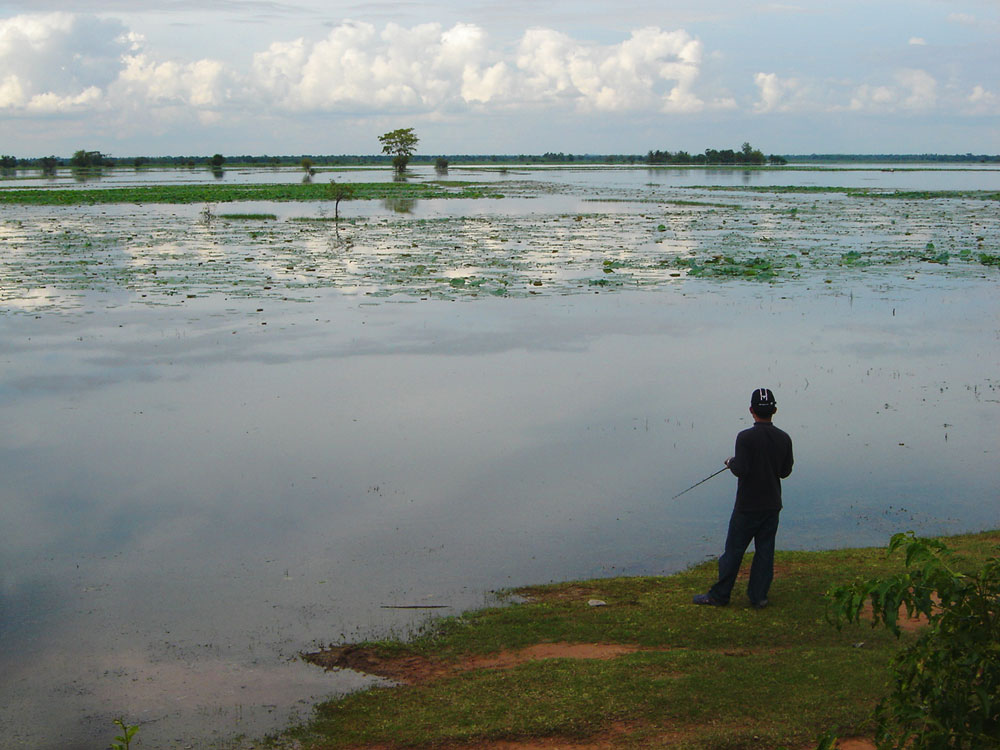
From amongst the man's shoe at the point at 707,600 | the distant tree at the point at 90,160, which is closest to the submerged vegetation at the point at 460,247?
the man's shoe at the point at 707,600

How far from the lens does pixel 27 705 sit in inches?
257

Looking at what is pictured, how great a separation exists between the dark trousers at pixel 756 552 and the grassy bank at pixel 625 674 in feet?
0.52

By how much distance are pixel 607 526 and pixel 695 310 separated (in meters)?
13.0

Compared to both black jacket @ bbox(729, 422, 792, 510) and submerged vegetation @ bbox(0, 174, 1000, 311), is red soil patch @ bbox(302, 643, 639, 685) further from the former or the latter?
submerged vegetation @ bbox(0, 174, 1000, 311)

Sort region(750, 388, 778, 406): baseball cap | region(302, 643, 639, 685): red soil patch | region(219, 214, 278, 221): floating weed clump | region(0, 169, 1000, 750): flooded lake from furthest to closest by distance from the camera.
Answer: region(219, 214, 278, 221): floating weed clump
region(0, 169, 1000, 750): flooded lake
region(750, 388, 778, 406): baseball cap
region(302, 643, 639, 685): red soil patch

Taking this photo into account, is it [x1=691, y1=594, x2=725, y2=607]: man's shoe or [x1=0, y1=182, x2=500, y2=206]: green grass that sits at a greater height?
[x1=0, y1=182, x2=500, y2=206]: green grass

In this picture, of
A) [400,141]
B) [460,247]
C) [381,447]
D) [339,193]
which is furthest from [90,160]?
[381,447]

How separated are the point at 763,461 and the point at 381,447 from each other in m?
5.98

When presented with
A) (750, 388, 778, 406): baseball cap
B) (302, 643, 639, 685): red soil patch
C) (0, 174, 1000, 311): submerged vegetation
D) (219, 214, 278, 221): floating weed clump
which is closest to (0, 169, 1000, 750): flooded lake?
(302, 643, 639, 685): red soil patch

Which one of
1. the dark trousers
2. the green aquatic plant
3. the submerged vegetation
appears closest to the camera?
the green aquatic plant

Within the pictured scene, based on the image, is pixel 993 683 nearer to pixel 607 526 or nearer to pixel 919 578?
pixel 919 578

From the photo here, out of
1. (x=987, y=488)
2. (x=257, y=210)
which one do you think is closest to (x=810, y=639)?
(x=987, y=488)

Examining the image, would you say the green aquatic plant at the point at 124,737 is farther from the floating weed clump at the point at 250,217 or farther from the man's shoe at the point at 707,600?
the floating weed clump at the point at 250,217

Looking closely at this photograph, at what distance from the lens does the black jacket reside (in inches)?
289
